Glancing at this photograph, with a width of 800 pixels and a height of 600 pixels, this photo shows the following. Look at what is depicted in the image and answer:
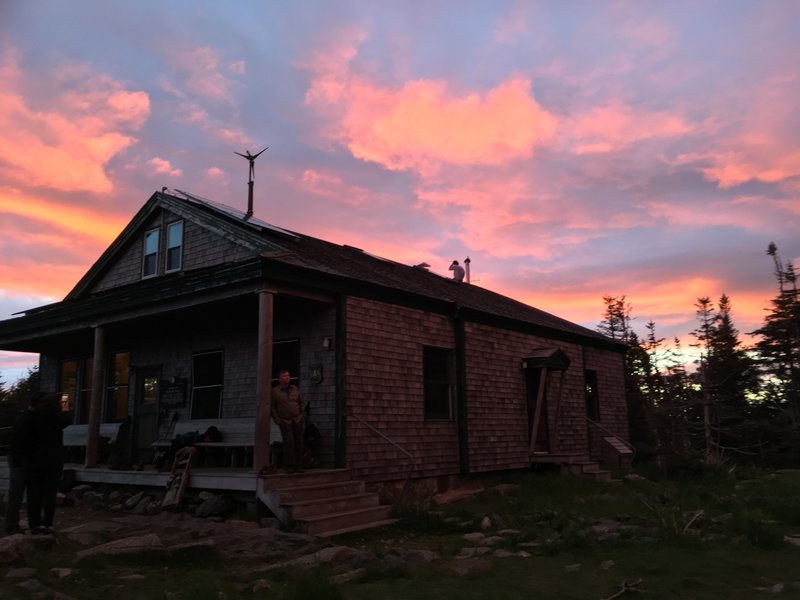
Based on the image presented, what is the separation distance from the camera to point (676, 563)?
22.4ft

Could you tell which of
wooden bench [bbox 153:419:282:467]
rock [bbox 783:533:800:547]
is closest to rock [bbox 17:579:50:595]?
wooden bench [bbox 153:419:282:467]

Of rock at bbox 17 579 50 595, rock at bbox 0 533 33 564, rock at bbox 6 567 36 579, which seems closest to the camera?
rock at bbox 17 579 50 595

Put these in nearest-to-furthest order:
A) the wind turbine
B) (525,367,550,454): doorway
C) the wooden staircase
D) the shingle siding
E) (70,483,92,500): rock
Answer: the wooden staircase < the shingle siding < (70,483,92,500): rock < (525,367,550,454): doorway < the wind turbine

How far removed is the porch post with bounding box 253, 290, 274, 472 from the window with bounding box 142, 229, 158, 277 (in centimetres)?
630

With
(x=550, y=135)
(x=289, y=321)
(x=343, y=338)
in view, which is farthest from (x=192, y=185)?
(x=550, y=135)

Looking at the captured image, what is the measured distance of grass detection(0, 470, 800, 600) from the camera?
18.9 feet

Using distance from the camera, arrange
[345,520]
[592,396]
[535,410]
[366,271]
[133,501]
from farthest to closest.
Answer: [592,396] → [535,410] → [366,271] → [133,501] → [345,520]

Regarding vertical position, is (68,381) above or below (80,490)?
above

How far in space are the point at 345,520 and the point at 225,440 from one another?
4.09 meters

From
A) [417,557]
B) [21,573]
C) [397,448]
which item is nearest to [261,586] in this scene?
[417,557]

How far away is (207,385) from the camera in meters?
14.2

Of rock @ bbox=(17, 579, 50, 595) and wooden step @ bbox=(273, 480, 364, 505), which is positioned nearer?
rock @ bbox=(17, 579, 50, 595)

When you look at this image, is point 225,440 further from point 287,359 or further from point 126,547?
point 126,547

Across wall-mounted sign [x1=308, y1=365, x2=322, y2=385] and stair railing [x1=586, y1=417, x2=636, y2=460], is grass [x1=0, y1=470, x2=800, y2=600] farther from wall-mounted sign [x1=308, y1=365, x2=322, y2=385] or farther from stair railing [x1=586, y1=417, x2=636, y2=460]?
stair railing [x1=586, y1=417, x2=636, y2=460]
